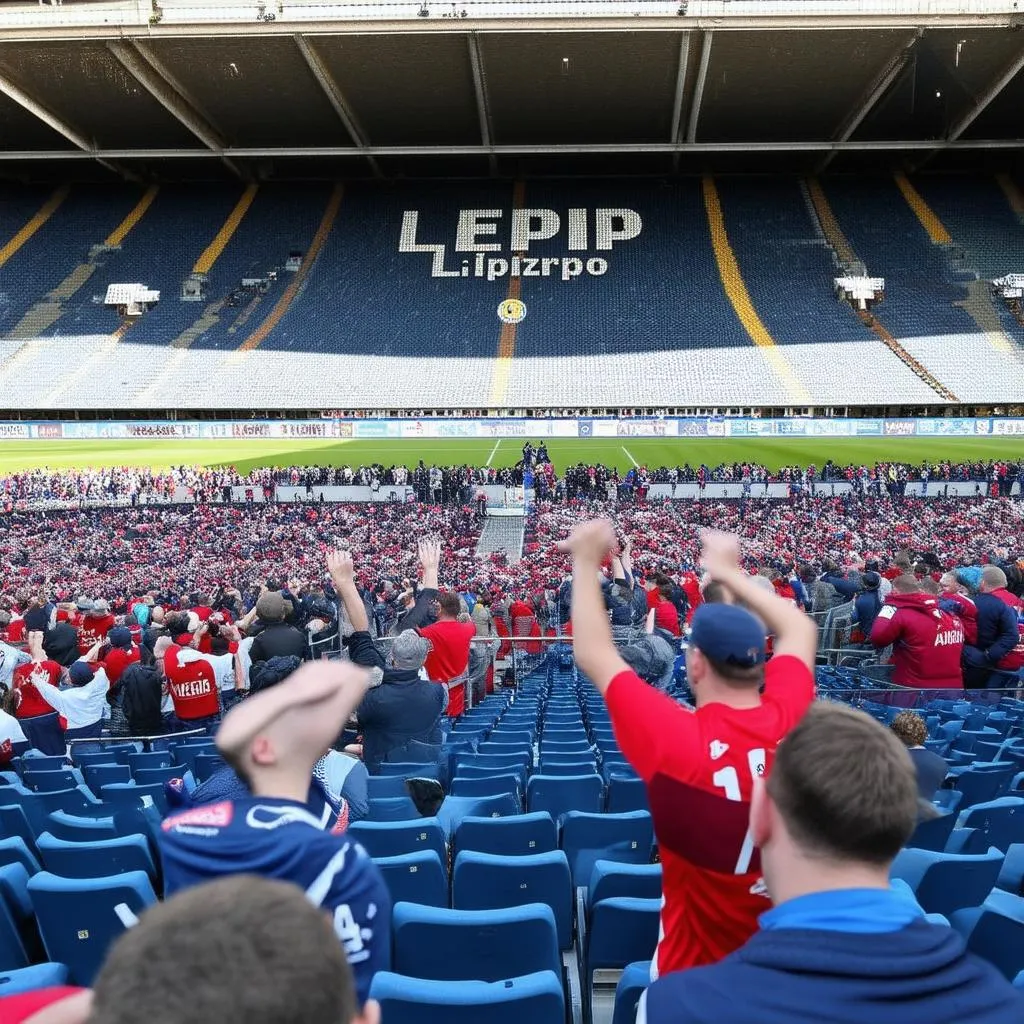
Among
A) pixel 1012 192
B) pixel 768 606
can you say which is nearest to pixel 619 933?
pixel 768 606

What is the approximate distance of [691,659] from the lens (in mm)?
2434

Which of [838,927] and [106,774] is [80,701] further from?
[838,927]

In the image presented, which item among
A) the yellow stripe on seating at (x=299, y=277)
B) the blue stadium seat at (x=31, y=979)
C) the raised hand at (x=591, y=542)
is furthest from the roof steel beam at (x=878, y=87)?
the blue stadium seat at (x=31, y=979)

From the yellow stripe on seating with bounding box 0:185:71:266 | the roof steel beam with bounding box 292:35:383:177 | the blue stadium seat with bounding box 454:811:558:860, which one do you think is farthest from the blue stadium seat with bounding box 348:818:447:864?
the yellow stripe on seating with bounding box 0:185:71:266

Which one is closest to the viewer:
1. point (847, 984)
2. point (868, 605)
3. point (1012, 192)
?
point (847, 984)

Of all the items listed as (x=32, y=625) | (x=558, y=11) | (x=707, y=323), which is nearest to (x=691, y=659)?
(x=32, y=625)

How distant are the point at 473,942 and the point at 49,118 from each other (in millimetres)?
54612

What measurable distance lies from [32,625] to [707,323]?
4281cm

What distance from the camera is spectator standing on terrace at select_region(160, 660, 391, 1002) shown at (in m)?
1.76

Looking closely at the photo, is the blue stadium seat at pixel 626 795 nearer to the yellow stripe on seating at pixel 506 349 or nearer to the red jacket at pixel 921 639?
the red jacket at pixel 921 639

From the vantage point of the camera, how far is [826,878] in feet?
5.07

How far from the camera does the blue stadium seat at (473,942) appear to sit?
2748 mm

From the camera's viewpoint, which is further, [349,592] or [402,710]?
[402,710]

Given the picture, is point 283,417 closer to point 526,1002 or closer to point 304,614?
point 304,614
